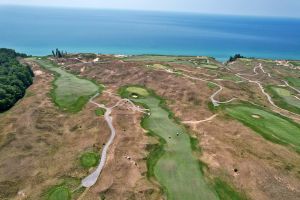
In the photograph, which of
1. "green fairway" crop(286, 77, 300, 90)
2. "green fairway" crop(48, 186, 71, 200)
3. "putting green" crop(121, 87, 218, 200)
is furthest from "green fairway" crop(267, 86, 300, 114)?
"green fairway" crop(48, 186, 71, 200)

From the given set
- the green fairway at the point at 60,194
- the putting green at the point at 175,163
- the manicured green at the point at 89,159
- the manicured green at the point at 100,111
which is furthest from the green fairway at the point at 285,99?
the green fairway at the point at 60,194

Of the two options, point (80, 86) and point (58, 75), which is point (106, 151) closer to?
point (80, 86)

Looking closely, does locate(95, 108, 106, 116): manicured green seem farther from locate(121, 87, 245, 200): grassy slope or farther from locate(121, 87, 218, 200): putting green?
locate(121, 87, 218, 200): putting green

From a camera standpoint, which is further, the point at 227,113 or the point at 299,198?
the point at 227,113

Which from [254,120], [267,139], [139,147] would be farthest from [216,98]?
[139,147]

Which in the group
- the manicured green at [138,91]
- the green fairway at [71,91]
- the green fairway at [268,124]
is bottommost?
the green fairway at [71,91]

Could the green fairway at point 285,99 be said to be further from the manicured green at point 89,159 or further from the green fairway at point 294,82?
the manicured green at point 89,159

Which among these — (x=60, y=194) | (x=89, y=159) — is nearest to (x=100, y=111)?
(x=89, y=159)
